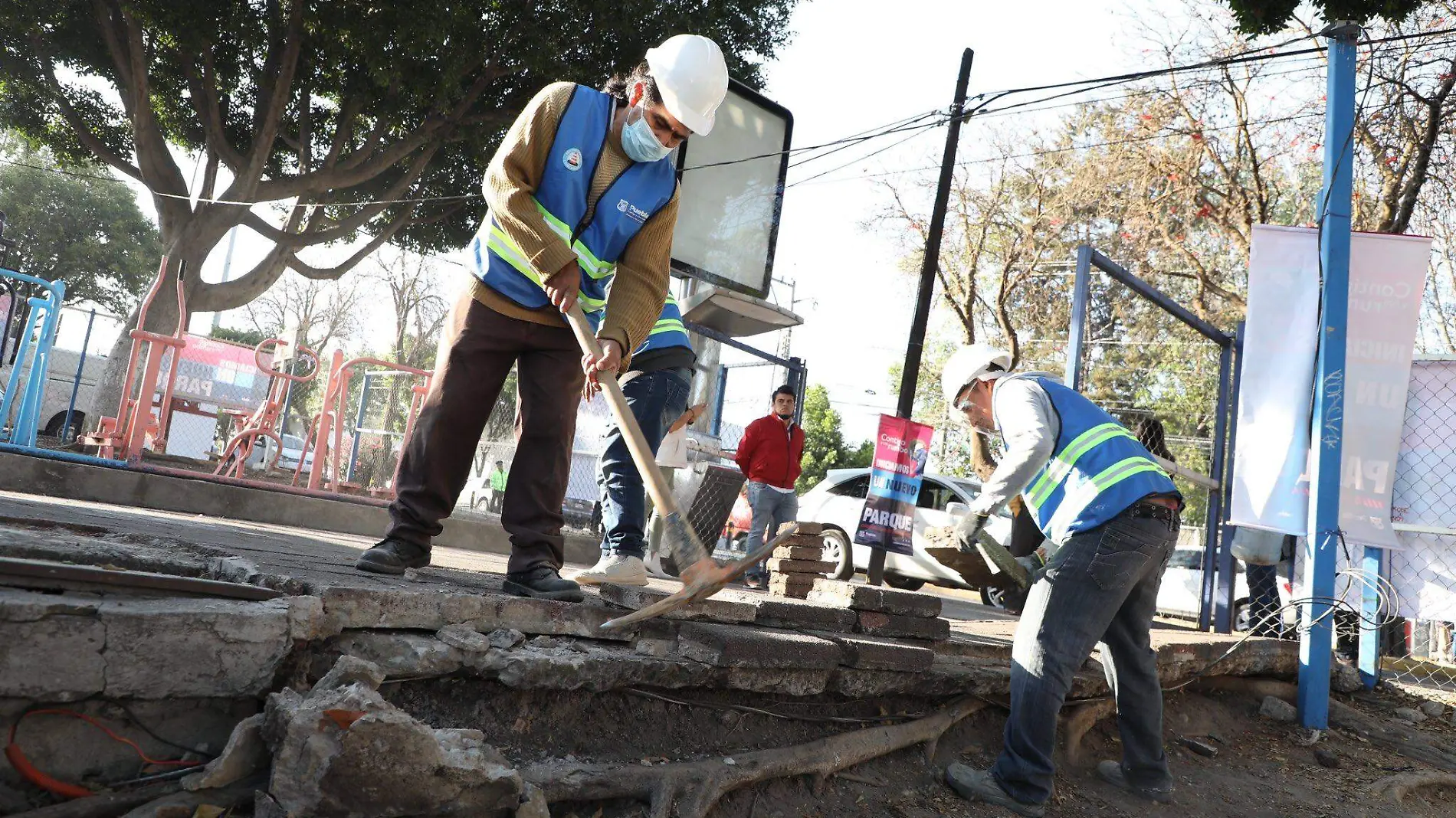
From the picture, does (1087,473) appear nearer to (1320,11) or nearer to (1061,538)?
(1061,538)

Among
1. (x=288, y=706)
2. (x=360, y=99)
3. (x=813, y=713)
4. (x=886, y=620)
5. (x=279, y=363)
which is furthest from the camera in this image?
(x=360, y=99)

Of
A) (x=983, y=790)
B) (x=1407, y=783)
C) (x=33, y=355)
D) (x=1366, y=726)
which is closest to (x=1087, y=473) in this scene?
(x=983, y=790)

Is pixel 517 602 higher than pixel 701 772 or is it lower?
higher

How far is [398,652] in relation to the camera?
212 cm

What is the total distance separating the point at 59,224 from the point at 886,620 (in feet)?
95.9

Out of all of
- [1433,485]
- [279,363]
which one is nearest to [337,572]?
[279,363]

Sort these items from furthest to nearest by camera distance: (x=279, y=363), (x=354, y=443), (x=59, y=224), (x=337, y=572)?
(x=59, y=224) < (x=354, y=443) < (x=279, y=363) < (x=337, y=572)

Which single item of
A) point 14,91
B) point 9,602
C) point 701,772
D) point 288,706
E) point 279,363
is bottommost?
point 701,772

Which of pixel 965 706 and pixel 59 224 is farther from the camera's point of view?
pixel 59 224

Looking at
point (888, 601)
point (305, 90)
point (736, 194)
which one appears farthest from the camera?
point (305, 90)

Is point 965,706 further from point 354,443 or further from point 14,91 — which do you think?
point 14,91

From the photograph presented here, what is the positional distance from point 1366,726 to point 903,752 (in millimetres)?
3496

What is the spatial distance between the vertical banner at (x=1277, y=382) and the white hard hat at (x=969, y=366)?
97.5 inches

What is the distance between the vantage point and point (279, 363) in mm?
7926
